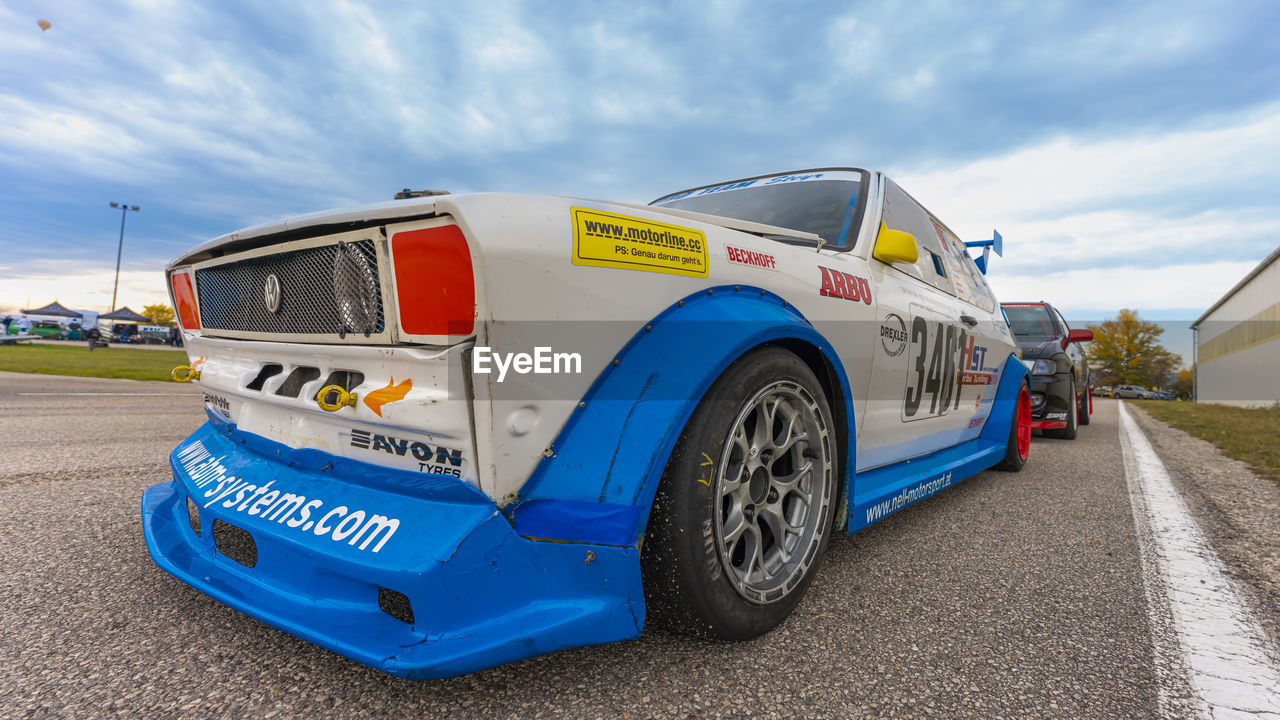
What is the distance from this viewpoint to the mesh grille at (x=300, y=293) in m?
1.36

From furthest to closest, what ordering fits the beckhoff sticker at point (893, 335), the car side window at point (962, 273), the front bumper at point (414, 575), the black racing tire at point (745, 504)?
the car side window at point (962, 273) < the beckhoff sticker at point (893, 335) < the black racing tire at point (745, 504) < the front bumper at point (414, 575)

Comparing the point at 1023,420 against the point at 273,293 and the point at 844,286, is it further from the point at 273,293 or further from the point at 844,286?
the point at 273,293

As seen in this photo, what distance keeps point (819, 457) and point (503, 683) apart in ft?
3.53

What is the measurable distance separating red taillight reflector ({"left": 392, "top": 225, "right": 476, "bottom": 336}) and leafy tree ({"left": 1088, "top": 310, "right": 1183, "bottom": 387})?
69740 millimetres

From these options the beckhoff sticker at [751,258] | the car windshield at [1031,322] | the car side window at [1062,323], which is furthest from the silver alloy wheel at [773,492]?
the car side window at [1062,323]

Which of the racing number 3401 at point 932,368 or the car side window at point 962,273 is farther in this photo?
the car side window at point 962,273

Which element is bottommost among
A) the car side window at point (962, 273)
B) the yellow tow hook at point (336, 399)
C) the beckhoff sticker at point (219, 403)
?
the beckhoff sticker at point (219, 403)

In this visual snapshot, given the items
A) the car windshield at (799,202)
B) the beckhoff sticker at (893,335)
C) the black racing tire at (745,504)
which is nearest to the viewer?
the black racing tire at (745,504)

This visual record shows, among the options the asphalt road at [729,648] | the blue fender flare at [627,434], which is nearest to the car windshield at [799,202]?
the blue fender flare at [627,434]

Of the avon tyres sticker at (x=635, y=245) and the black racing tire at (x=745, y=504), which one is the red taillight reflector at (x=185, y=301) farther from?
the black racing tire at (x=745, y=504)

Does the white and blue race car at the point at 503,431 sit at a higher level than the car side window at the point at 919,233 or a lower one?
lower

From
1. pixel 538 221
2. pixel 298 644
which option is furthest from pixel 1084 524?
pixel 298 644

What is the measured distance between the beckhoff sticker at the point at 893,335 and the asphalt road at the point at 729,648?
0.78 m

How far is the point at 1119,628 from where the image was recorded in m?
1.75
